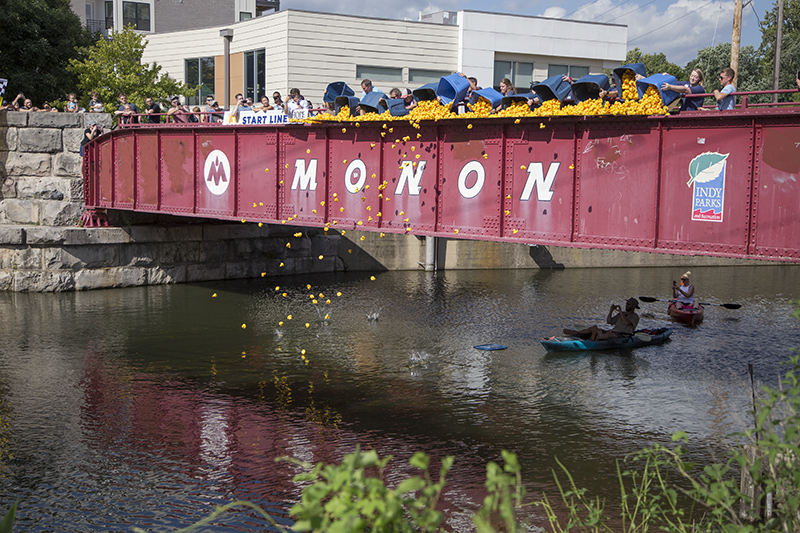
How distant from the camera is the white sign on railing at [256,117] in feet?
70.0

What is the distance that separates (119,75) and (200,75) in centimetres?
488

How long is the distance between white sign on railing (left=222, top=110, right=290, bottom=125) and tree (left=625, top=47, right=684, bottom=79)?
68.6m

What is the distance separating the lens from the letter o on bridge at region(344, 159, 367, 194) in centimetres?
1902

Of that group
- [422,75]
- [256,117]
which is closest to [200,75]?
[422,75]

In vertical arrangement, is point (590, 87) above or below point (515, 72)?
below

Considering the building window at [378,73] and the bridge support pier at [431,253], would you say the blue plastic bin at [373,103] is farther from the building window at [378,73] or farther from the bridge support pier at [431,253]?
the building window at [378,73]

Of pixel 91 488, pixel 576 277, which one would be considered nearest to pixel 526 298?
pixel 576 277

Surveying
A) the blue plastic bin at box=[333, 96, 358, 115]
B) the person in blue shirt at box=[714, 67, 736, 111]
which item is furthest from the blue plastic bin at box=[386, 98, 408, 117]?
the person in blue shirt at box=[714, 67, 736, 111]

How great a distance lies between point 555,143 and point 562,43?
96.8 feet

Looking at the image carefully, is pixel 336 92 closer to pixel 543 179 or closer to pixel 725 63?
pixel 543 179

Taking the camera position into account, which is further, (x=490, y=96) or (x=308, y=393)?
(x=308, y=393)

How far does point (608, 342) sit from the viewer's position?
74.2 ft

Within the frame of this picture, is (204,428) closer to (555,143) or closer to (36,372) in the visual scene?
(36,372)

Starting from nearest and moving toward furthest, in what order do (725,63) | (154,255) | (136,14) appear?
(154,255)
(136,14)
(725,63)
